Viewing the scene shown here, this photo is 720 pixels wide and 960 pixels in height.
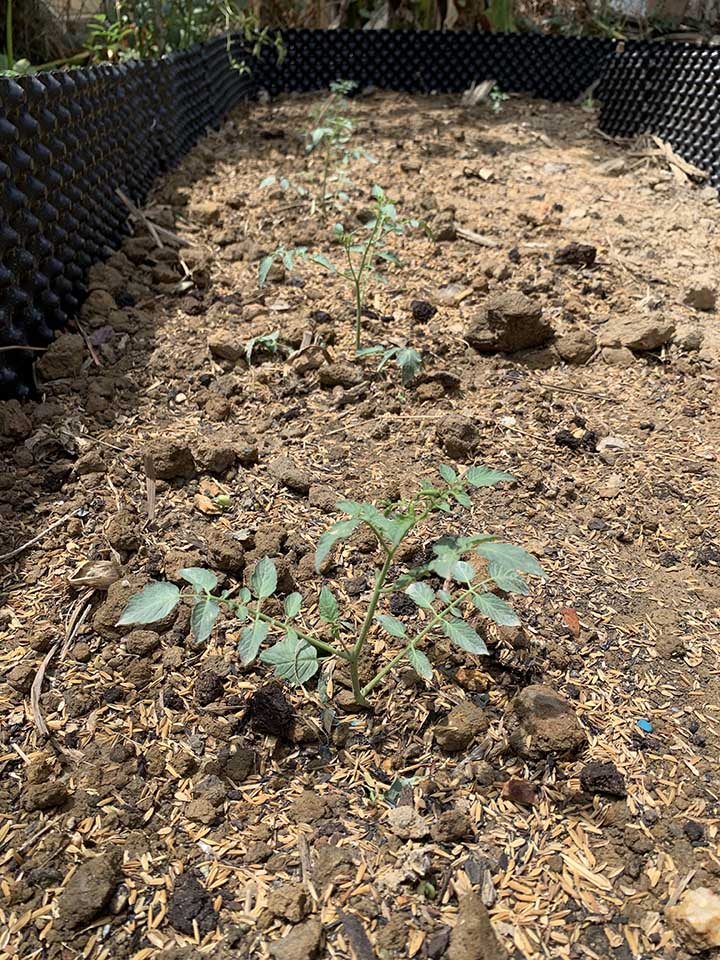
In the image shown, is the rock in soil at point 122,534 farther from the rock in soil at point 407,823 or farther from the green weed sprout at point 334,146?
the green weed sprout at point 334,146

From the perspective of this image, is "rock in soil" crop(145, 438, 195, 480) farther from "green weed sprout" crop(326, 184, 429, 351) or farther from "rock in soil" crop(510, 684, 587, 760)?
"rock in soil" crop(510, 684, 587, 760)

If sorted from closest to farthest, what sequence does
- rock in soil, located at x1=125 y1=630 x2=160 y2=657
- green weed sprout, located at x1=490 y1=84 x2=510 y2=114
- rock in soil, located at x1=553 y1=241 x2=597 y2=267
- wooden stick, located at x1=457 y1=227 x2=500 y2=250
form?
1. rock in soil, located at x1=125 y1=630 x2=160 y2=657
2. rock in soil, located at x1=553 y1=241 x2=597 y2=267
3. wooden stick, located at x1=457 y1=227 x2=500 y2=250
4. green weed sprout, located at x1=490 y1=84 x2=510 y2=114

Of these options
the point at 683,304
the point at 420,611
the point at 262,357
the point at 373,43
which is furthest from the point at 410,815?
the point at 373,43

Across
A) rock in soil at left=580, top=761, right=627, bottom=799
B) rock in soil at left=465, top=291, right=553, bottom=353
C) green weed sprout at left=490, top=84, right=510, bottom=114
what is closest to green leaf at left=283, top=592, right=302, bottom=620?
Answer: rock in soil at left=580, top=761, right=627, bottom=799

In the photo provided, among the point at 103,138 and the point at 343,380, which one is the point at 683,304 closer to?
the point at 343,380

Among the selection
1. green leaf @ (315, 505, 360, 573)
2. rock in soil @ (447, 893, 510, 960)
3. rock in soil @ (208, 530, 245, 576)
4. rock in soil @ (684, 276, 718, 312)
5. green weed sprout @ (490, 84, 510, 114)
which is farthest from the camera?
green weed sprout @ (490, 84, 510, 114)

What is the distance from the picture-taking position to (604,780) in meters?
1.45

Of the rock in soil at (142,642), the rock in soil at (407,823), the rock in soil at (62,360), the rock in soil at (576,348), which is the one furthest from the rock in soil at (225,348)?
the rock in soil at (407,823)

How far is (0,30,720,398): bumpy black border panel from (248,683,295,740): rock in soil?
1401 millimetres

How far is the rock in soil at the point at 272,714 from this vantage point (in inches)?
59.9

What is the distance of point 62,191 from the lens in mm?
2824

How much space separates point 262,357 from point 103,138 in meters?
1.42

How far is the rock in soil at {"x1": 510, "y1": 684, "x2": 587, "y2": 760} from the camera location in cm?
149

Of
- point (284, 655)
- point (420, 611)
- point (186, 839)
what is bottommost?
point (186, 839)
